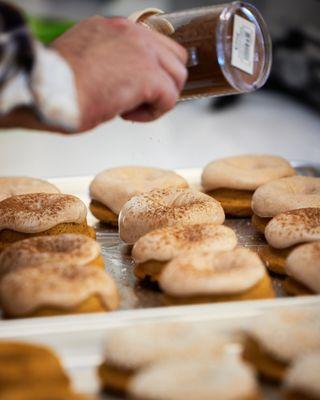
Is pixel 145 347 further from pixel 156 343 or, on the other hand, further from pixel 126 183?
pixel 126 183

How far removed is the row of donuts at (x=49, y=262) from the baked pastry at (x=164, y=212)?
159 mm

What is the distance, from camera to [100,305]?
1.91 meters

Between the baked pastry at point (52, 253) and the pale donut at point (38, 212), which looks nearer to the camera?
the baked pastry at point (52, 253)

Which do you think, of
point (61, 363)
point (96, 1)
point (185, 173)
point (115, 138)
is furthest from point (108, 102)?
point (96, 1)

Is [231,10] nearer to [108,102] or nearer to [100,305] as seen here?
[108,102]

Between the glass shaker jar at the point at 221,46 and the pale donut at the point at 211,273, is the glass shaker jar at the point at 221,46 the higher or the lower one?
the higher one

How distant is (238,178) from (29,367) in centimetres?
152

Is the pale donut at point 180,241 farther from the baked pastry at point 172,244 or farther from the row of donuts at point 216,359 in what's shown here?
the row of donuts at point 216,359

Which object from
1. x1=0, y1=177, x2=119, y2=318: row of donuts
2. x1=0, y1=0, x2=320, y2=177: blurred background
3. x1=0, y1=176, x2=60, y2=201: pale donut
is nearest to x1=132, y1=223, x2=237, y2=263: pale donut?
x1=0, y1=177, x2=119, y2=318: row of donuts

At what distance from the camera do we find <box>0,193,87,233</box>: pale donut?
241cm

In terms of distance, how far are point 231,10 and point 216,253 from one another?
663 mm

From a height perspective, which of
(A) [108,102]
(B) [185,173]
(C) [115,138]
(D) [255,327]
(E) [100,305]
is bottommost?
(C) [115,138]

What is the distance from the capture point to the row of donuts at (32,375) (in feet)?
4.66

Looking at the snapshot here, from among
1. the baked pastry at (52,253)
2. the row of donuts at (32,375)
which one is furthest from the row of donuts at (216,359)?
the baked pastry at (52,253)
